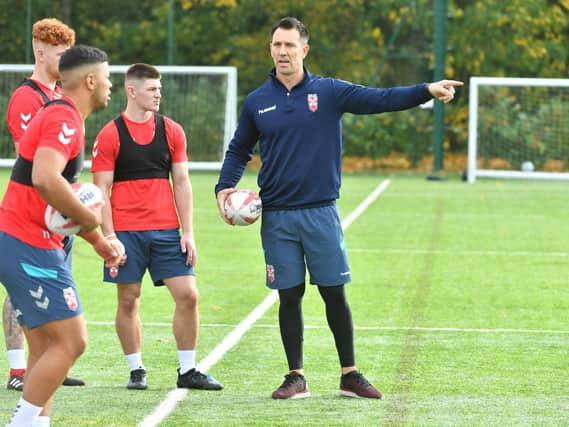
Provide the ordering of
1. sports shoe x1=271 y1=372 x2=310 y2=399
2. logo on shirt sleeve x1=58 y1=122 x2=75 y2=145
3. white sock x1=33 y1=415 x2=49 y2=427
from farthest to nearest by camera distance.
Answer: sports shoe x1=271 y1=372 x2=310 y2=399 < white sock x1=33 y1=415 x2=49 y2=427 < logo on shirt sleeve x1=58 y1=122 x2=75 y2=145

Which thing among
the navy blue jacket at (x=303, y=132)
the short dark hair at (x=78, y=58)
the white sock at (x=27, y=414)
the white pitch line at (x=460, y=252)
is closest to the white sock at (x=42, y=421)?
the white sock at (x=27, y=414)

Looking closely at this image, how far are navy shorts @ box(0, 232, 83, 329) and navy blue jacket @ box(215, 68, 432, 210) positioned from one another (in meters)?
2.11

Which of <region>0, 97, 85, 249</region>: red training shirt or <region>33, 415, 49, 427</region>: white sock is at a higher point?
<region>0, 97, 85, 249</region>: red training shirt

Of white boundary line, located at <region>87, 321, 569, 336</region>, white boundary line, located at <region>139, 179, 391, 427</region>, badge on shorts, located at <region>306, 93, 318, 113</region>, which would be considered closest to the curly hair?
badge on shorts, located at <region>306, 93, 318, 113</region>

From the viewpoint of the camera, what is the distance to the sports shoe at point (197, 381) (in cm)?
773

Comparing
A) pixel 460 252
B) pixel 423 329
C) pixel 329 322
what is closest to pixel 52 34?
pixel 329 322

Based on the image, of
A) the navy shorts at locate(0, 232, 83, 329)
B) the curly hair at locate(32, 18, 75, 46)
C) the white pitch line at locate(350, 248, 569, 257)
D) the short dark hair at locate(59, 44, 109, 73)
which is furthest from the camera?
the white pitch line at locate(350, 248, 569, 257)

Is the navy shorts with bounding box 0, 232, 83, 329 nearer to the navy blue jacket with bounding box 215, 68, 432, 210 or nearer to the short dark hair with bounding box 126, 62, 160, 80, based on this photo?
the navy blue jacket with bounding box 215, 68, 432, 210

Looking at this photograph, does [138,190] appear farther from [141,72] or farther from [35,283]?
[35,283]

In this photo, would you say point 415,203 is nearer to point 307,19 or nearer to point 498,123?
point 498,123

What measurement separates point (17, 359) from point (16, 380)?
0.20m

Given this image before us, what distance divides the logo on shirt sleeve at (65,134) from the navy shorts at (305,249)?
7.25 ft

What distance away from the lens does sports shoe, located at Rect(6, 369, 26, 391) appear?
774 centimetres

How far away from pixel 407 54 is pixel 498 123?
338 centimetres
